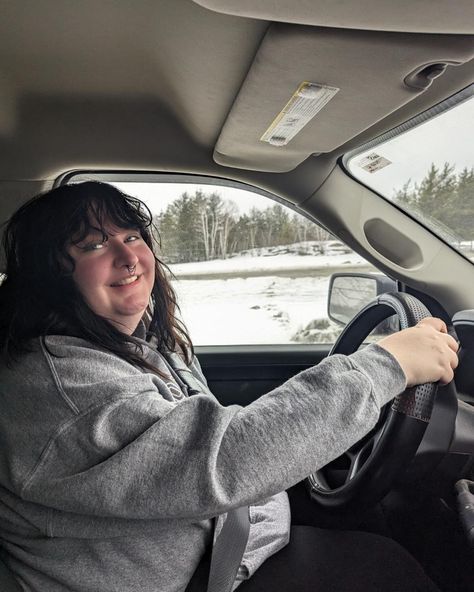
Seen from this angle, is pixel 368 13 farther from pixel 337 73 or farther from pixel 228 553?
pixel 228 553

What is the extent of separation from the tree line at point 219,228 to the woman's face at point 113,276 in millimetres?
988

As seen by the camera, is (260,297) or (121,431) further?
(260,297)

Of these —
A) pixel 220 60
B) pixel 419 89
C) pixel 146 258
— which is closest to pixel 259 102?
pixel 220 60

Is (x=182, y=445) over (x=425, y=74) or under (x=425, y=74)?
under

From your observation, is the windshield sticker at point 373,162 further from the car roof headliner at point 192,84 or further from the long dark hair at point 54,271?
the long dark hair at point 54,271

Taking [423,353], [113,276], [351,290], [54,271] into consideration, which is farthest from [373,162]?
[54,271]

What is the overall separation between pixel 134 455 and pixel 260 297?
1.57 meters

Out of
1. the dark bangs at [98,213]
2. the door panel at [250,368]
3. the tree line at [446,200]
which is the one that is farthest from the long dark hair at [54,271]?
the door panel at [250,368]

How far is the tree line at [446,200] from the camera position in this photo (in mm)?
1659

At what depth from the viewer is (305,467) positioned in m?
0.83

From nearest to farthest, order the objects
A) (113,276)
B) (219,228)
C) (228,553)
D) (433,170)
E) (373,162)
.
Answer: (228,553), (113,276), (433,170), (373,162), (219,228)

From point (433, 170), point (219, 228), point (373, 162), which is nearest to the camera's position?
point (433, 170)

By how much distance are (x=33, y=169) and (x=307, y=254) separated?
44.9 inches

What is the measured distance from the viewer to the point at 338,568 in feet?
3.75
